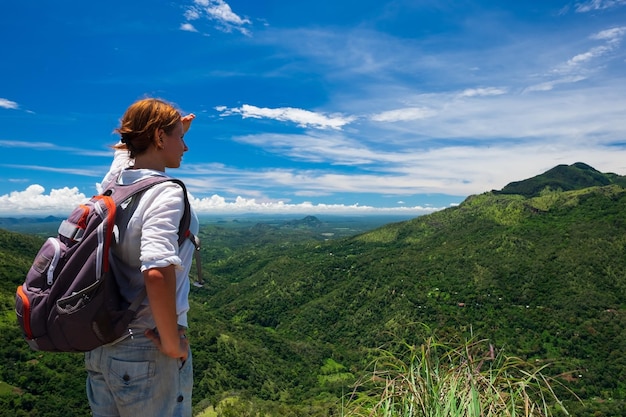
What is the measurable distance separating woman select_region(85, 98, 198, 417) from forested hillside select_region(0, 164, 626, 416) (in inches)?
933

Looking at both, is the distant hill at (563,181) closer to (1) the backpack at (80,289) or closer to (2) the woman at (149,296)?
(2) the woman at (149,296)

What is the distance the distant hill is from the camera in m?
147

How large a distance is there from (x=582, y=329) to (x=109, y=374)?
69.9 m

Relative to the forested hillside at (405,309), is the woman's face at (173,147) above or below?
above

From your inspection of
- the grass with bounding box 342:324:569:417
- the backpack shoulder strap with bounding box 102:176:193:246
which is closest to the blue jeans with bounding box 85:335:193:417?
the backpack shoulder strap with bounding box 102:176:193:246

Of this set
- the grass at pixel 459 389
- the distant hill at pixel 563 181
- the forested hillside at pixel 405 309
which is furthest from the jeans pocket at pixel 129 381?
the distant hill at pixel 563 181

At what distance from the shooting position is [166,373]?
5.11 feet

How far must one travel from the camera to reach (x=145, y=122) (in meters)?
1.68

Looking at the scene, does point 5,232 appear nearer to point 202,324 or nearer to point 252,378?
point 202,324

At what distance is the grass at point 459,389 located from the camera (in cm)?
191

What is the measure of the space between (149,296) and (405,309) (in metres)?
73.8

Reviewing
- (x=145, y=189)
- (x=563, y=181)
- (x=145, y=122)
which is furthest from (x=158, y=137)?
(x=563, y=181)

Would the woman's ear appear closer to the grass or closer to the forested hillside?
the grass

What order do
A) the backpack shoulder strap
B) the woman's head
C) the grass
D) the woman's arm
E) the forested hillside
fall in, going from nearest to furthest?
the woman's arm
the backpack shoulder strap
the woman's head
the grass
the forested hillside
